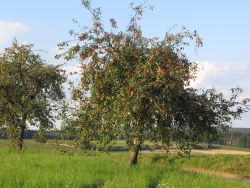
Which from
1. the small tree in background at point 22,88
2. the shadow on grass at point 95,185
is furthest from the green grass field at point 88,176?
the small tree in background at point 22,88

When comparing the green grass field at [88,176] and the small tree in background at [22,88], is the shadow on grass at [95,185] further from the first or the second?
the small tree in background at [22,88]

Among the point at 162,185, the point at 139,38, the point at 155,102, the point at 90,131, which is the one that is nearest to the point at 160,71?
the point at 155,102

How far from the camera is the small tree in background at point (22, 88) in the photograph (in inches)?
1521

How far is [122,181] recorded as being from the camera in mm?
16969

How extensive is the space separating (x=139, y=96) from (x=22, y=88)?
65.3 feet

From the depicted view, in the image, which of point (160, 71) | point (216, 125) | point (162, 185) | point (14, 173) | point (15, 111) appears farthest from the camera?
point (15, 111)

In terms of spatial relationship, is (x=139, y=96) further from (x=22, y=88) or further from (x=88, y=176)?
(x=22, y=88)

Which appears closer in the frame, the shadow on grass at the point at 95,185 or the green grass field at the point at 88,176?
the green grass field at the point at 88,176

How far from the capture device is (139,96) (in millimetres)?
21359

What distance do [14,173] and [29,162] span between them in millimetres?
4548

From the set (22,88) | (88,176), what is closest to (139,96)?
(88,176)

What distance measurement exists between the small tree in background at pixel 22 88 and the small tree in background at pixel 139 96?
50.4ft

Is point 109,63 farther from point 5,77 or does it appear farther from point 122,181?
point 5,77

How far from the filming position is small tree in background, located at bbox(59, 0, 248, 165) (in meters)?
21.6
